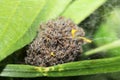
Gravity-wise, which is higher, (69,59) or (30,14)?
(30,14)

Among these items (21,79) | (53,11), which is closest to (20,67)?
(21,79)

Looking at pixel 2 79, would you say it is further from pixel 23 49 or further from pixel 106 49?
pixel 106 49

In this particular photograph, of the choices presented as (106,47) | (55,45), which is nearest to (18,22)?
(55,45)

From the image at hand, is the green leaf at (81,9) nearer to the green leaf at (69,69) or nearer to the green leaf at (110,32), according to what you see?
the green leaf at (110,32)

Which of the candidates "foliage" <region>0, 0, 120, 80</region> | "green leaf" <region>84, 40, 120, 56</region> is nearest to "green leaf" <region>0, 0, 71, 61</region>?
"foliage" <region>0, 0, 120, 80</region>

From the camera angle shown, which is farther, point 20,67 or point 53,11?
point 53,11
